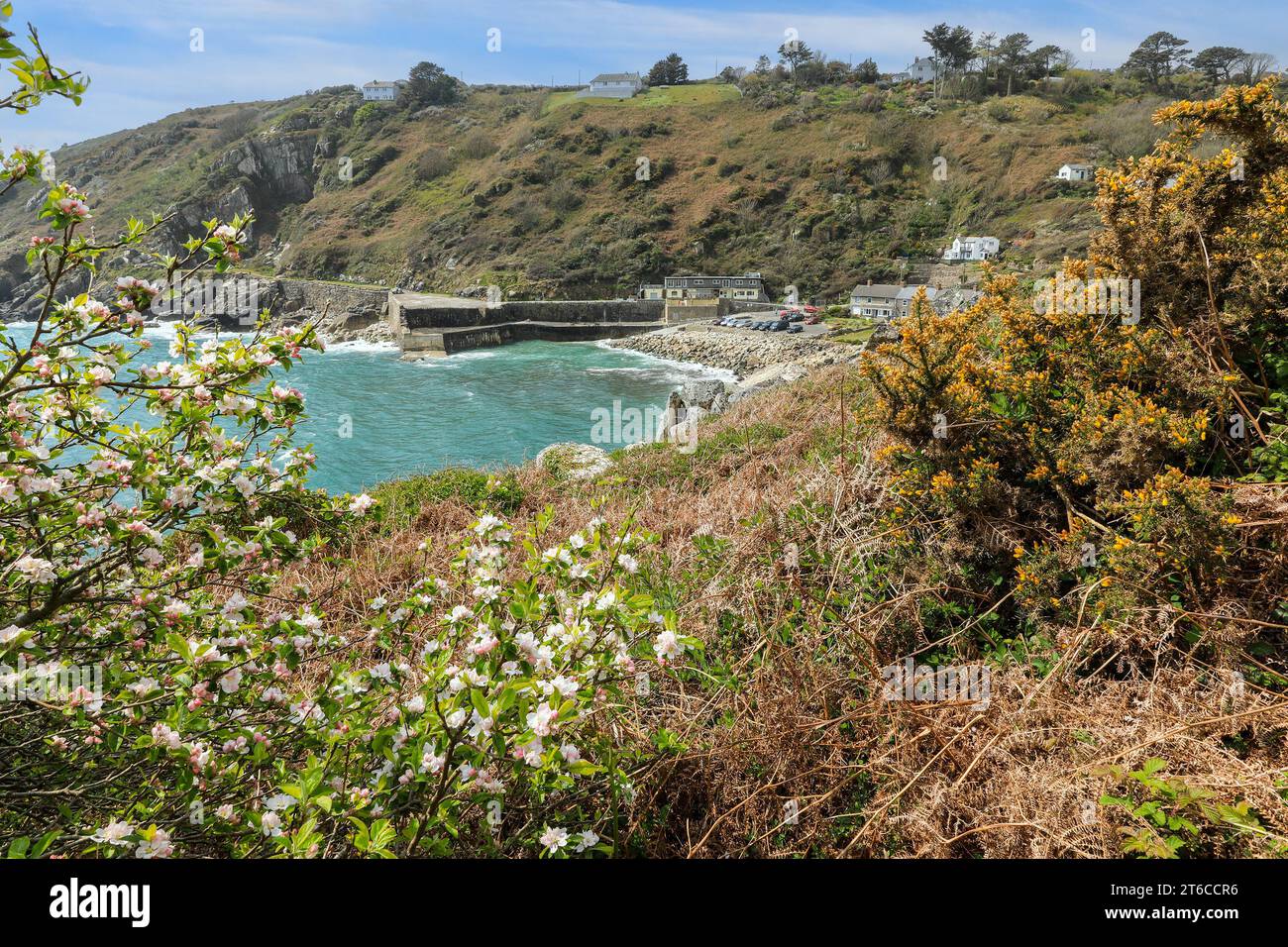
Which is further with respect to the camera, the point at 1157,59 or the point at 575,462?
the point at 1157,59

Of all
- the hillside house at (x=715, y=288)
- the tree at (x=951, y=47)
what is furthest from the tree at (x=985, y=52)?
the hillside house at (x=715, y=288)

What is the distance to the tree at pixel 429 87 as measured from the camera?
102 m

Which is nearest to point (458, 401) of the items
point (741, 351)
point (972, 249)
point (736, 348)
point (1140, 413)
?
point (741, 351)

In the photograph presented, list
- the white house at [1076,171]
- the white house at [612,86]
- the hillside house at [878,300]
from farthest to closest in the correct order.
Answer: the white house at [612,86]
the white house at [1076,171]
the hillside house at [878,300]

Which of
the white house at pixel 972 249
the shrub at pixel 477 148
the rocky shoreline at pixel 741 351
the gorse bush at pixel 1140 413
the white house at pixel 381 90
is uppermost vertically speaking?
the white house at pixel 381 90

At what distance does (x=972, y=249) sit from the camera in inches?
2047

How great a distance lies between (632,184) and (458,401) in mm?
48193

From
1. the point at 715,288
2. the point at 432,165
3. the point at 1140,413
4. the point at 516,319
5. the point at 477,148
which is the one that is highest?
the point at 477,148

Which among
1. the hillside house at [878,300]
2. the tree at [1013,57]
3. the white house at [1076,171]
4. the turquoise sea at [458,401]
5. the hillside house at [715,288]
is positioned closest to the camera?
the turquoise sea at [458,401]

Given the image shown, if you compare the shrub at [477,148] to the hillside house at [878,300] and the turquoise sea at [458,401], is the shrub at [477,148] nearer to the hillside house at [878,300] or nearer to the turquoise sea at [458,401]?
the turquoise sea at [458,401]

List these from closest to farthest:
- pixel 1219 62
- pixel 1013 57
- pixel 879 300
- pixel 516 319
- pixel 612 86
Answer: pixel 879 300 → pixel 516 319 → pixel 1219 62 → pixel 1013 57 → pixel 612 86

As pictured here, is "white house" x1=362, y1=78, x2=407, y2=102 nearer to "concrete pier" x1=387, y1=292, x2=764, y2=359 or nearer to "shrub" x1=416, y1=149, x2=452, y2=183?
"shrub" x1=416, y1=149, x2=452, y2=183

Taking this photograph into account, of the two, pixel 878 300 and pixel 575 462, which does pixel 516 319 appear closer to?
pixel 878 300

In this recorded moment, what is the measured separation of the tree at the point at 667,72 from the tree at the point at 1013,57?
1778 inches
